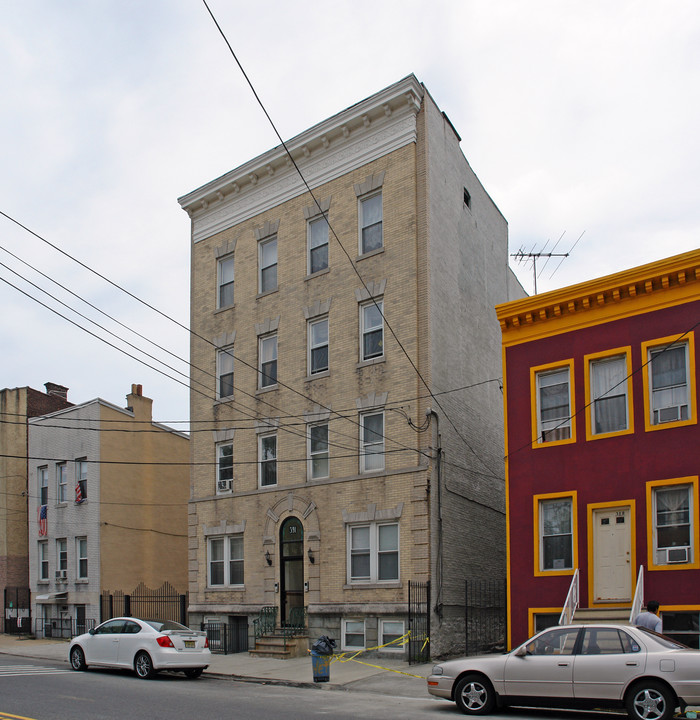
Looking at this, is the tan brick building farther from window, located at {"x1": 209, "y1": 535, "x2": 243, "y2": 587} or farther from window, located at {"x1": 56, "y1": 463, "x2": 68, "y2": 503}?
window, located at {"x1": 56, "y1": 463, "x2": 68, "y2": 503}

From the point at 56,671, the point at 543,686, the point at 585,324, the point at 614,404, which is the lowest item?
the point at 56,671

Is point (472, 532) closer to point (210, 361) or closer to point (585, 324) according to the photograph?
point (585, 324)

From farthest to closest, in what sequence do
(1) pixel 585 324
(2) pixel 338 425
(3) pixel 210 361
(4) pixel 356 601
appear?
(3) pixel 210 361, (2) pixel 338 425, (4) pixel 356 601, (1) pixel 585 324

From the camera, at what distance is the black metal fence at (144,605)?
31.5 m

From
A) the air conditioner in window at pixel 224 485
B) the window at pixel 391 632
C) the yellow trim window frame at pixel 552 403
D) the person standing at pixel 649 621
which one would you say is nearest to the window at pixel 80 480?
the air conditioner in window at pixel 224 485

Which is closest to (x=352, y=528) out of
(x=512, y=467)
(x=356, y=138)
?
(x=512, y=467)

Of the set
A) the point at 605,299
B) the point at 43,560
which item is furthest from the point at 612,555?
the point at 43,560

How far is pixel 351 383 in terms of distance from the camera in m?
25.1

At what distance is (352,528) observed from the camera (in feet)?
79.8

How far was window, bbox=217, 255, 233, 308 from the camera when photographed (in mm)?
29688

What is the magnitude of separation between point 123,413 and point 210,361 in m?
7.39

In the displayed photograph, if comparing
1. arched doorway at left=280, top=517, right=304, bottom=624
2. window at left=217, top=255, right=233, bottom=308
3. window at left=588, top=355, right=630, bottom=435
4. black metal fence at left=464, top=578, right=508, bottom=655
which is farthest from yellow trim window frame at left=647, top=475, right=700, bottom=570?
window at left=217, top=255, right=233, bottom=308

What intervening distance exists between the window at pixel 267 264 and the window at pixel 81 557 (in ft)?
43.3

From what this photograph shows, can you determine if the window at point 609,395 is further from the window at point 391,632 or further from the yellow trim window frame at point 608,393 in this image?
the window at point 391,632
